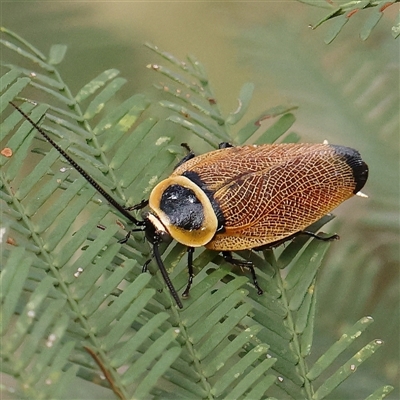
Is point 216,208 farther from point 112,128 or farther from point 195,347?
point 195,347

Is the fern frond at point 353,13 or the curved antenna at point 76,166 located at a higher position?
the fern frond at point 353,13

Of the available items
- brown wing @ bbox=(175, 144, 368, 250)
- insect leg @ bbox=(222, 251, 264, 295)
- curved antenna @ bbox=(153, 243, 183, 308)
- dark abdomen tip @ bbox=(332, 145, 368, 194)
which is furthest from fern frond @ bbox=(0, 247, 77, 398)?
dark abdomen tip @ bbox=(332, 145, 368, 194)

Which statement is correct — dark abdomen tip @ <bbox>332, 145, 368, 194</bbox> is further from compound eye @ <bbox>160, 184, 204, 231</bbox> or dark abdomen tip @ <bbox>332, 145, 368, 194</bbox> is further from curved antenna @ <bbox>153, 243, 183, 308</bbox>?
curved antenna @ <bbox>153, 243, 183, 308</bbox>

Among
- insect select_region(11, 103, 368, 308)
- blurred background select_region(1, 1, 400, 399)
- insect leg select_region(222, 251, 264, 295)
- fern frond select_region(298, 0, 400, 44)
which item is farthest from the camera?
blurred background select_region(1, 1, 400, 399)

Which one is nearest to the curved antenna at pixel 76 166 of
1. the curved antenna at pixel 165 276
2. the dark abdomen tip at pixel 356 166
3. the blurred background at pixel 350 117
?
the curved antenna at pixel 165 276

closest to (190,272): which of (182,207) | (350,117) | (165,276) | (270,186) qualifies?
(165,276)

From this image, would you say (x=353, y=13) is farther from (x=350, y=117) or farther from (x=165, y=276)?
(x=350, y=117)

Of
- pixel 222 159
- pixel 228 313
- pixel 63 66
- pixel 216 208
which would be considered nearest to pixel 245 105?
pixel 222 159

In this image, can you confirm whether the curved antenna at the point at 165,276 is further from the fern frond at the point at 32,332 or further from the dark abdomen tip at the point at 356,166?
the dark abdomen tip at the point at 356,166

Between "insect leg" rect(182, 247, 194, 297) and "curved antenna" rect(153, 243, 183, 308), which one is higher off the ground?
"insect leg" rect(182, 247, 194, 297)
